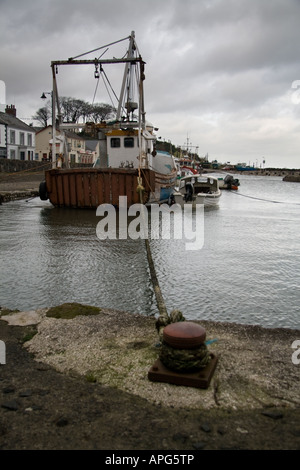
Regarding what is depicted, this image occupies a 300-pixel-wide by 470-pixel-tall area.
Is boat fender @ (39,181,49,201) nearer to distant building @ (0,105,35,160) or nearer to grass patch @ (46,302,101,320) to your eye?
grass patch @ (46,302,101,320)

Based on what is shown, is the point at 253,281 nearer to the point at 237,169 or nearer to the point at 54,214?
the point at 54,214

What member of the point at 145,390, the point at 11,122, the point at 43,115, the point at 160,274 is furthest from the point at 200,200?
the point at 43,115

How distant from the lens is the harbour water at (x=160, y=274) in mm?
5988

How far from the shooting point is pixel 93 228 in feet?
45.2

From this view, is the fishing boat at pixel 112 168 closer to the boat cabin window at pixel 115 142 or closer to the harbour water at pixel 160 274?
the boat cabin window at pixel 115 142

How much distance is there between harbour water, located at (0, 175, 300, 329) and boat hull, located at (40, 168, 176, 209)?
18.0ft

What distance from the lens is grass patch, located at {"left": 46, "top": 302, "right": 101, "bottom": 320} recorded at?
4.95 m

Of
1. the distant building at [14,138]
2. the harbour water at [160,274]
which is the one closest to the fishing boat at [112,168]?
the harbour water at [160,274]

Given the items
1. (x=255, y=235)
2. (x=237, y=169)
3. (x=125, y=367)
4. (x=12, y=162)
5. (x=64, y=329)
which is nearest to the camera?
(x=125, y=367)

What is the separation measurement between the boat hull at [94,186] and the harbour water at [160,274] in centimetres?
547

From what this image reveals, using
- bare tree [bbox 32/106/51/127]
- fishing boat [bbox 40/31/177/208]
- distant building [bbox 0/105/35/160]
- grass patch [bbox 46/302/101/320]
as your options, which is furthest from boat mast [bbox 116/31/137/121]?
bare tree [bbox 32/106/51/127]

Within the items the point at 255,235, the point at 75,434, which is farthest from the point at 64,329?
the point at 255,235

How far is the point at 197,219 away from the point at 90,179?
5.15 m

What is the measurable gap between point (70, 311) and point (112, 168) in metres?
14.1
